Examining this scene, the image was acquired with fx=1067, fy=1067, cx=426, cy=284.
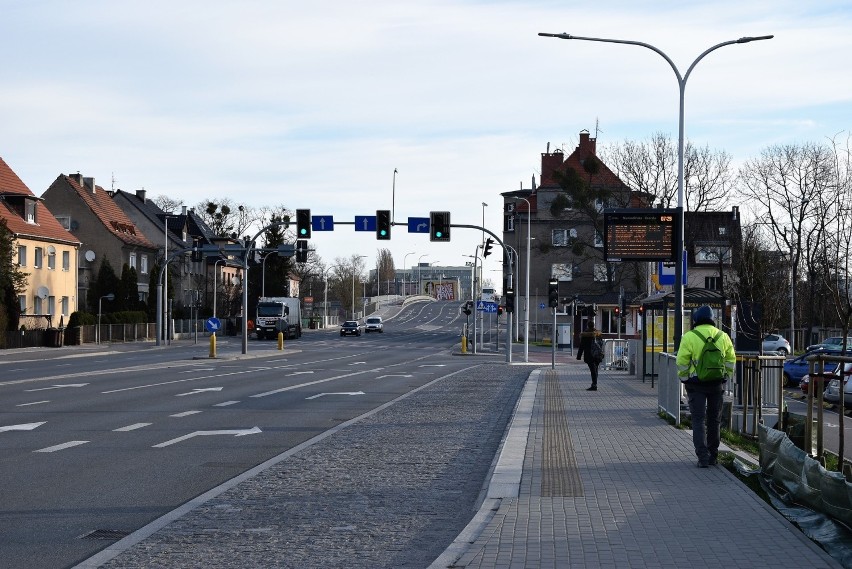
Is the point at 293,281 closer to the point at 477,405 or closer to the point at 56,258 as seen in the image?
the point at 56,258

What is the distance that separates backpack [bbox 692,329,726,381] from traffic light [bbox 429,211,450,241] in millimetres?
28645

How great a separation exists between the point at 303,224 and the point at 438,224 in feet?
17.4

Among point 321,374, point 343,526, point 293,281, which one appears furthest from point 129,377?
point 293,281

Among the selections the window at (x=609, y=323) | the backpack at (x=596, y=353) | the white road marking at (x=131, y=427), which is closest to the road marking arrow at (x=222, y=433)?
the white road marking at (x=131, y=427)

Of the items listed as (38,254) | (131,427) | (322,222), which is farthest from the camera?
(38,254)

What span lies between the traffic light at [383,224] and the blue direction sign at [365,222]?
3512mm

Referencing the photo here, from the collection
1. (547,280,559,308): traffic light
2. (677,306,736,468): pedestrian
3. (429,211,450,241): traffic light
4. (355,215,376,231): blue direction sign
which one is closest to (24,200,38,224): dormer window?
(355,215,376,231): blue direction sign

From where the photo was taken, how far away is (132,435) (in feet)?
50.9

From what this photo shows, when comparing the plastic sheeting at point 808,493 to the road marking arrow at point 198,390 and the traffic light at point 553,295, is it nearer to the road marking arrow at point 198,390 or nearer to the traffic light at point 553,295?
the road marking arrow at point 198,390

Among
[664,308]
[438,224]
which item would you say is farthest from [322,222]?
[664,308]

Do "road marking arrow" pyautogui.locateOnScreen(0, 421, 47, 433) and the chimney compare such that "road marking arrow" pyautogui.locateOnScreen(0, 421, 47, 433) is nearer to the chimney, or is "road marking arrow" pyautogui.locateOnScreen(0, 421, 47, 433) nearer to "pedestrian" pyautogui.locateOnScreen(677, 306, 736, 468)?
"pedestrian" pyautogui.locateOnScreen(677, 306, 736, 468)

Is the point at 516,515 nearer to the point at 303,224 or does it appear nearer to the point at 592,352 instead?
the point at 592,352

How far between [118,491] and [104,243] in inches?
3101

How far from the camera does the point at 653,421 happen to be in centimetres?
1802
